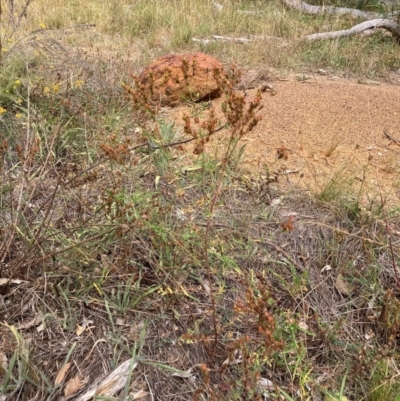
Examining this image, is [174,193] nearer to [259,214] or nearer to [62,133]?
[259,214]

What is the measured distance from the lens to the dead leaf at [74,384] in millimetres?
1623

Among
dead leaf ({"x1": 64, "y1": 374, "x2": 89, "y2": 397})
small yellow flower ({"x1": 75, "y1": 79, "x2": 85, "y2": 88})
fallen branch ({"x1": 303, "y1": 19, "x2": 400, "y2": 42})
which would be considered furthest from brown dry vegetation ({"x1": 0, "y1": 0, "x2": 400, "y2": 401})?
fallen branch ({"x1": 303, "y1": 19, "x2": 400, "y2": 42})

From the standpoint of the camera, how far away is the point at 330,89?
3.79m

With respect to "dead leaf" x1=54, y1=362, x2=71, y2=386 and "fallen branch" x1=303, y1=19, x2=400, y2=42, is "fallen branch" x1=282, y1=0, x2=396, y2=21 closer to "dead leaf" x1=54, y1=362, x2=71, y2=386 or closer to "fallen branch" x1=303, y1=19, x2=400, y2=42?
"fallen branch" x1=303, y1=19, x2=400, y2=42

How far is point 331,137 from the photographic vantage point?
120 inches

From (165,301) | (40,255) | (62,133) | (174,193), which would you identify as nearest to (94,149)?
(62,133)

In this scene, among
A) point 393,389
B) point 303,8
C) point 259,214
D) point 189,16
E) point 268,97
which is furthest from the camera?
point 303,8

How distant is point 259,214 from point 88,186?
0.88 meters

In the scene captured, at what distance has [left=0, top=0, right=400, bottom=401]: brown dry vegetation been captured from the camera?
1.67m

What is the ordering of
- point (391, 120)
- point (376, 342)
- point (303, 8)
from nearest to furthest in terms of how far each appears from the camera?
point (376, 342)
point (391, 120)
point (303, 8)

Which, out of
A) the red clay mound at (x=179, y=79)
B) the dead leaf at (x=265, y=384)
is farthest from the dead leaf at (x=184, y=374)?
the red clay mound at (x=179, y=79)

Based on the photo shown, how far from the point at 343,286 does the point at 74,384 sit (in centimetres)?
117

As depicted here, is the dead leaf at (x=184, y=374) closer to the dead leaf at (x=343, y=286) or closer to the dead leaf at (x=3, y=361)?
the dead leaf at (x=3, y=361)

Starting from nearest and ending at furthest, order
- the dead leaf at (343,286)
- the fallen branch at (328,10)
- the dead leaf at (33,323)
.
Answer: the dead leaf at (33,323) → the dead leaf at (343,286) → the fallen branch at (328,10)
